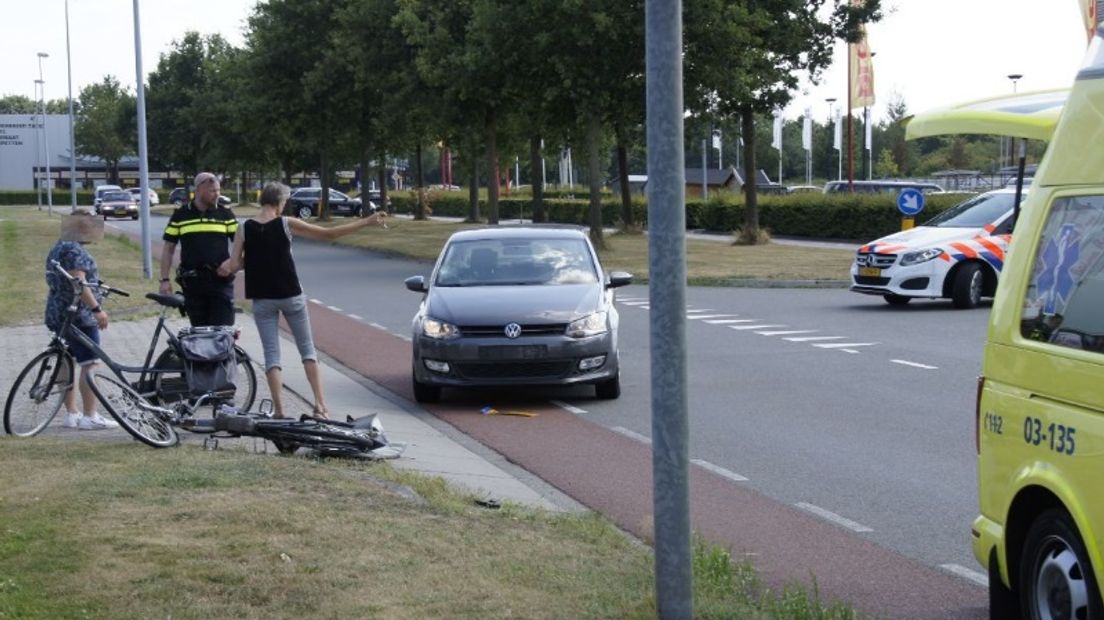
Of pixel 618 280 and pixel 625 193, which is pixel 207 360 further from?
pixel 625 193

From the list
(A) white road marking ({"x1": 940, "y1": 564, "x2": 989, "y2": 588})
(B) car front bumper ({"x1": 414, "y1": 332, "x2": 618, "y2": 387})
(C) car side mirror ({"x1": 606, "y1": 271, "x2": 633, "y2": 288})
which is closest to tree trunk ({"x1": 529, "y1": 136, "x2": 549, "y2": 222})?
(C) car side mirror ({"x1": 606, "y1": 271, "x2": 633, "y2": 288})

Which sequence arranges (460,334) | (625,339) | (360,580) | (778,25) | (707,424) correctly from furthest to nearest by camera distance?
(778,25), (625,339), (460,334), (707,424), (360,580)

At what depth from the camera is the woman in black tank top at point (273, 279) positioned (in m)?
11.1

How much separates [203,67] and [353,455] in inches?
3086

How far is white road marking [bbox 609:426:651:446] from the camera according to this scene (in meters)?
11.3

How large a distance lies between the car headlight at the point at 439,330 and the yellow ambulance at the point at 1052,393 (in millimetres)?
7686

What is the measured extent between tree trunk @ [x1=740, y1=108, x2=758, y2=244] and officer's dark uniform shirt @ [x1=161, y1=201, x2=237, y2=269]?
92.9 ft

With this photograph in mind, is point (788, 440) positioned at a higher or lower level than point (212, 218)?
lower

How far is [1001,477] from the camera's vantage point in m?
5.61

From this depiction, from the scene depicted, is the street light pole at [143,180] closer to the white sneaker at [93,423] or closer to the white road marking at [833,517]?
the white sneaker at [93,423]

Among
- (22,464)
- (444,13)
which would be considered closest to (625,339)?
(22,464)

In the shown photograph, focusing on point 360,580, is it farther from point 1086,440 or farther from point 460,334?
point 460,334

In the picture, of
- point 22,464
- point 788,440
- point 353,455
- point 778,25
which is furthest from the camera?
point 778,25

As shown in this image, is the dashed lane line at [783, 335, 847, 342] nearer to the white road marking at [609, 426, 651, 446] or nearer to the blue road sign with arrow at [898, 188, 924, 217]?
the white road marking at [609, 426, 651, 446]
